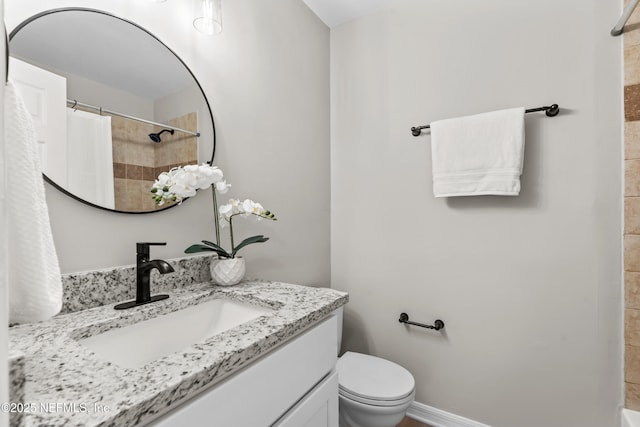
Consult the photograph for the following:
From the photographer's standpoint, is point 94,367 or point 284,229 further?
point 284,229

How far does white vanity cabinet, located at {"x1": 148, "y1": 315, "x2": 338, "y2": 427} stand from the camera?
20.3 inches

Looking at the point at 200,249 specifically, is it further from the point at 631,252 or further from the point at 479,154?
the point at 631,252

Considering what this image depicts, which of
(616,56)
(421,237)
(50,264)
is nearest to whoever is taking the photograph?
(50,264)

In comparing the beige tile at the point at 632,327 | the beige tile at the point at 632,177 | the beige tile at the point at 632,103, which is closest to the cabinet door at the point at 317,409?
the beige tile at the point at 632,327

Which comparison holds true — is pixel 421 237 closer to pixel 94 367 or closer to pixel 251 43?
pixel 251 43

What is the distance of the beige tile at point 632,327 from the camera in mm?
1168

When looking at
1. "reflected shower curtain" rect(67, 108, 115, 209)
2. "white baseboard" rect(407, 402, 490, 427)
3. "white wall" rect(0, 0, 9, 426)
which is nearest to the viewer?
"white wall" rect(0, 0, 9, 426)

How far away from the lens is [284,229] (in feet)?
5.02

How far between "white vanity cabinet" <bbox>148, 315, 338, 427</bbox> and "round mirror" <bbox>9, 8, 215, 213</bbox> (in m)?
0.65

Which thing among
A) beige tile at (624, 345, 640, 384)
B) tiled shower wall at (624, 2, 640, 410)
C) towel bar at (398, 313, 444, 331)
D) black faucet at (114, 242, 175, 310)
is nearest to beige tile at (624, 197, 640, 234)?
tiled shower wall at (624, 2, 640, 410)

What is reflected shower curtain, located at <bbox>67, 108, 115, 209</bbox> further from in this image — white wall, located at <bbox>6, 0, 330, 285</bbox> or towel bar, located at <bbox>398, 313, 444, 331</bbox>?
towel bar, located at <bbox>398, 313, 444, 331</bbox>

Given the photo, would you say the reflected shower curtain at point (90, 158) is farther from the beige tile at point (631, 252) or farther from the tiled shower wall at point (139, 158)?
the beige tile at point (631, 252)

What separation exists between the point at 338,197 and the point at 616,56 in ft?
4.65

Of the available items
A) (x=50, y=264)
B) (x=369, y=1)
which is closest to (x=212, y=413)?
(x=50, y=264)
